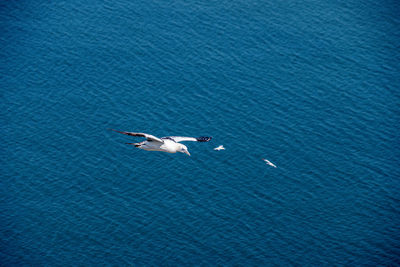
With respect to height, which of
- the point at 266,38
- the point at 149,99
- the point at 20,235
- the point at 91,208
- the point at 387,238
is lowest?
the point at 20,235

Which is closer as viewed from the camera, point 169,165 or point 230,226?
point 230,226

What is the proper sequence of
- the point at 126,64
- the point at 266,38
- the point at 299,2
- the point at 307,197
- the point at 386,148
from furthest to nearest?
the point at 299,2 < the point at 266,38 < the point at 126,64 < the point at 386,148 < the point at 307,197

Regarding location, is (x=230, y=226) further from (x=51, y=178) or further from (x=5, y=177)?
(x=5, y=177)

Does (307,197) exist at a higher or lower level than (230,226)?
higher

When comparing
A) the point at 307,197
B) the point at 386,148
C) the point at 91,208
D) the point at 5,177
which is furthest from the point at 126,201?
the point at 386,148

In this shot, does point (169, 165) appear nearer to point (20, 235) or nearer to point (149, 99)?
point (149, 99)

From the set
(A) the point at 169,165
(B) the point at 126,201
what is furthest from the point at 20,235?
(A) the point at 169,165

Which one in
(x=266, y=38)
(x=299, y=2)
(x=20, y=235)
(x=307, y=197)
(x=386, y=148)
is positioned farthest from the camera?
(x=299, y=2)
